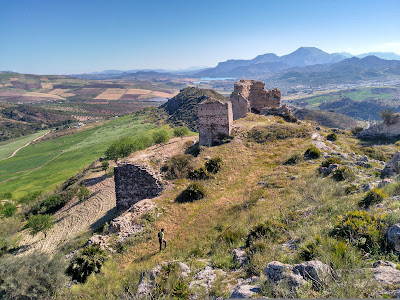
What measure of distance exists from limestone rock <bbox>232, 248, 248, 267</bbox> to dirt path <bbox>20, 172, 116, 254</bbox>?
20190 mm

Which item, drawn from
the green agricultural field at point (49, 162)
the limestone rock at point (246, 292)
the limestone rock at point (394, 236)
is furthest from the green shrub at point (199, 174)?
the green agricultural field at point (49, 162)

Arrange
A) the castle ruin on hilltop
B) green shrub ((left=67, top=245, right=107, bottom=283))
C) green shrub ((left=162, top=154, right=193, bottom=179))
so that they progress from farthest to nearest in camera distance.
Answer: the castle ruin on hilltop → green shrub ((left=162, top=154, right=193, bottom=179)) → green shrub ((left=67, top=245, right=107, bottom=283))

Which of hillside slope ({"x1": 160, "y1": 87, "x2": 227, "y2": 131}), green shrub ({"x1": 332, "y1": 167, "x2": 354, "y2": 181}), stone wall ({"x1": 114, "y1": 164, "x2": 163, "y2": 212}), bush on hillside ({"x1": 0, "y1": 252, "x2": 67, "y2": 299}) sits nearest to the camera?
bush on hillside ({"x1": 0, "y1": 252, "x2": 67, "y2": 299})

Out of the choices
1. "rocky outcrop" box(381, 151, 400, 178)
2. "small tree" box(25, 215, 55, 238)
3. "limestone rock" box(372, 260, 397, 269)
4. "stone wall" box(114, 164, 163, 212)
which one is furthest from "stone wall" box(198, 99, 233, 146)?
"limestone rock" box(372, 260, 397, 269)

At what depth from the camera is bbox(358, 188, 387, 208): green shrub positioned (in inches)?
365

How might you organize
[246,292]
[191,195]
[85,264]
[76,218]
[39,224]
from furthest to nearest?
1. [76,218]
2. [39,224]
3. [191,195]
4. [85,264]
5. [246,292]

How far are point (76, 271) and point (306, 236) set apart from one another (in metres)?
10.2

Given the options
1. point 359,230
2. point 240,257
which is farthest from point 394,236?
point 240,257

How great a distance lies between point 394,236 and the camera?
19.8ft

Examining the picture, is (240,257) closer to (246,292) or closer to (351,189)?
(246,292)

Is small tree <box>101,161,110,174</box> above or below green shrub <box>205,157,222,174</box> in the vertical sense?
below

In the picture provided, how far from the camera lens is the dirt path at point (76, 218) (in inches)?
1026

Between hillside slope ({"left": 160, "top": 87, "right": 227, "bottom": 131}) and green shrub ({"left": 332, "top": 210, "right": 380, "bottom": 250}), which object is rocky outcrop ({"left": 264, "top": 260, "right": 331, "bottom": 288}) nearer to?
green shrub ({"left": 332, "top": 210, "right": 380, "bottom": 250})

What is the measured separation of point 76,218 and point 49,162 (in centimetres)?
5393
